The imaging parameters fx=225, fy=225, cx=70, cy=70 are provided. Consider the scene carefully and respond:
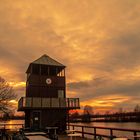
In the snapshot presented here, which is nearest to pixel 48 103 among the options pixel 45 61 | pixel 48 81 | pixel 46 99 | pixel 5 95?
pixel 46 99

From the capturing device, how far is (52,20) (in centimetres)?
1684

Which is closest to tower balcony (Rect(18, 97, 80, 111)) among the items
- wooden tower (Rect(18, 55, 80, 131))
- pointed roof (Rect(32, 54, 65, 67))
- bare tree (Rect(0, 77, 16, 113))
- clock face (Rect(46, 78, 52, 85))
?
wooden tower (Rect(18, 55, 80, 131))

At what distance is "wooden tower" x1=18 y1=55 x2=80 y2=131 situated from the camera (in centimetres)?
2423

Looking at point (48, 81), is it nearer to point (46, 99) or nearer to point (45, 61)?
point (45, 61)

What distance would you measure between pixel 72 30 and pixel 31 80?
900 cm

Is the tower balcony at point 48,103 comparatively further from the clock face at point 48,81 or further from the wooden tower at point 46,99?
the clock face at point 48,81

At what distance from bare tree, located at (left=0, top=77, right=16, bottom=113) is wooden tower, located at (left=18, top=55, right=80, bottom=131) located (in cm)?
1114

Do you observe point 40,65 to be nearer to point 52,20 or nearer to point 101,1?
point 52,20

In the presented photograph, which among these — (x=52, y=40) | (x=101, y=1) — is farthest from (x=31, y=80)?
(x=101, y=1)

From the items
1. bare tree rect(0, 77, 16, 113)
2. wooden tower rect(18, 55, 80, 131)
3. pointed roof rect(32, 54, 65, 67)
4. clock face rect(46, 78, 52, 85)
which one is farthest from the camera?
bare tree rect(0, 77, 16, 113)

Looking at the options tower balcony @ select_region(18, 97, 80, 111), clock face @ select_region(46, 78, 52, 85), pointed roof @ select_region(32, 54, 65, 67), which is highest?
pointed roof @ select_region(32, 54, 65, 67)

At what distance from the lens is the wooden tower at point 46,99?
2423cm

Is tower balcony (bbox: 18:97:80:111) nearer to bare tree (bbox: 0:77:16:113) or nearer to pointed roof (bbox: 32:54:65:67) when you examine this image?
pointed roof (bbox: 32:54:65:67)

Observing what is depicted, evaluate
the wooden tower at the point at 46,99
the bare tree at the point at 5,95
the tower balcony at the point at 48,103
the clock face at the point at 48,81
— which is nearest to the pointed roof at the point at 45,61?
the wooden tower at the point at 46,99
